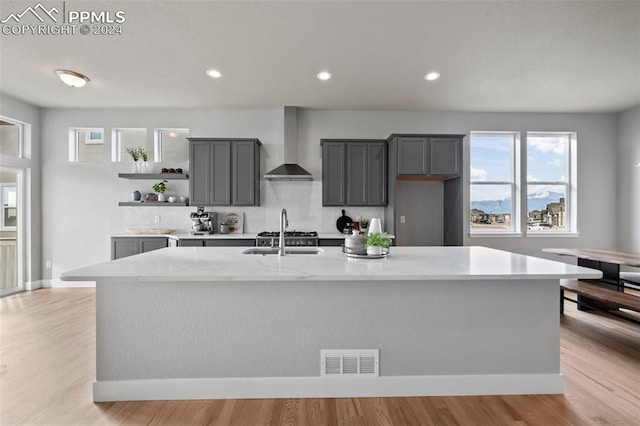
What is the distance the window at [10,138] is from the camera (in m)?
4.59

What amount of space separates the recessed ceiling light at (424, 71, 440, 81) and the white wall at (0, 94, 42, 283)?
5810 millimetres

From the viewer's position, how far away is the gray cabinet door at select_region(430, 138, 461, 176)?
4480mm

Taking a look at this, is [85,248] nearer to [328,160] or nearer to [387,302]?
[328,160]

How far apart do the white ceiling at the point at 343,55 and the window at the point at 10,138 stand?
51 cm

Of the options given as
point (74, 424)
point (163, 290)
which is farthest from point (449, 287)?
point (74, 424)

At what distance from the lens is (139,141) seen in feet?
16.9

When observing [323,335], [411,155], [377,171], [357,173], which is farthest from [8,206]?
[411,155]

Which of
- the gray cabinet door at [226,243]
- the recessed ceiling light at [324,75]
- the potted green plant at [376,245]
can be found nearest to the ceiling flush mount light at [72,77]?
the gray cabinet door at [226,243]

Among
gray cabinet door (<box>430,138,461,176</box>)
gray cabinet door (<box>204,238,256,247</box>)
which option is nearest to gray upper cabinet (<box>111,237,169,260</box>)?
gray cabinet door (<box>204,238,256,247</box>)

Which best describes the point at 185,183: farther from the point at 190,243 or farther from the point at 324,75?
the point at 324,75

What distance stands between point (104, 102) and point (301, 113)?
2965 millimetres

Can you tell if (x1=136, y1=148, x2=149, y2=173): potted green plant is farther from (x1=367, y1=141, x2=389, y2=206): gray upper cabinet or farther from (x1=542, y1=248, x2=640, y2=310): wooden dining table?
(x1=542, y1=248, x2=640, y2=310): wooden dining table

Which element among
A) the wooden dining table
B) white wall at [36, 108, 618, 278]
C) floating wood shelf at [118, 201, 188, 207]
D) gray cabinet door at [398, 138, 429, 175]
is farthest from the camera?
white wall at [36, 108, 618, 278]

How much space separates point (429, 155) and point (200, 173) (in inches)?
133
